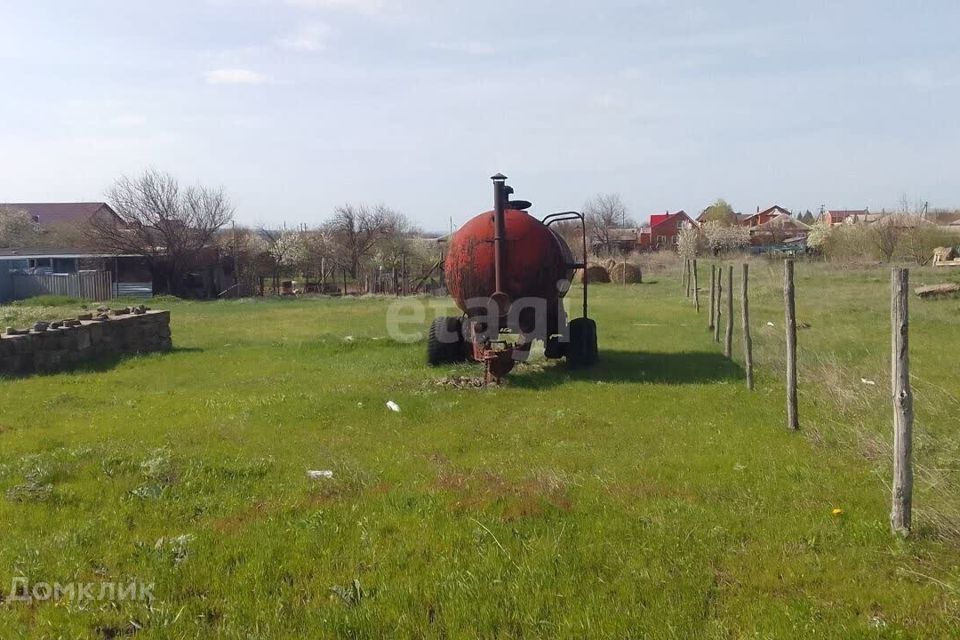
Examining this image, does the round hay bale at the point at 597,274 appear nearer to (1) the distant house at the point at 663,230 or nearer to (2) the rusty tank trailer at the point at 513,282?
(2) the rusty tank trailer at the point at 513,282

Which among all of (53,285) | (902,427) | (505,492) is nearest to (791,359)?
(902,427)

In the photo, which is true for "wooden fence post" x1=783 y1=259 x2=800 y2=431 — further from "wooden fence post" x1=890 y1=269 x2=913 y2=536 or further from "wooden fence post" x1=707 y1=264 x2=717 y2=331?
"wooden fence post" x1=707 y1=264 x2=717 y2=331

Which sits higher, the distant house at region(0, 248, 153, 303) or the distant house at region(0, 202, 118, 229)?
the distant house at region(0, 202, 118, 229)

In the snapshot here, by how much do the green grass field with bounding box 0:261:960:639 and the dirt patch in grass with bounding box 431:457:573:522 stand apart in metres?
0.04

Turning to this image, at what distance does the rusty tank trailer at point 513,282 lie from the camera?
12.9 metres

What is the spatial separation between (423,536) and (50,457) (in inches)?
175

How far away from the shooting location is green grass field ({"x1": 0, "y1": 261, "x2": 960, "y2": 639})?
4.17 meters

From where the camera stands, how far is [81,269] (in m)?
40.3

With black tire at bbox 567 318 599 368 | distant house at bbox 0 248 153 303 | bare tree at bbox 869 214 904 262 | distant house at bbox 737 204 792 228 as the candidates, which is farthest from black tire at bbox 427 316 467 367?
distant house at bbox 737 204 792 228

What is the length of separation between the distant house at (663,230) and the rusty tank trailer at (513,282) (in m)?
66.7

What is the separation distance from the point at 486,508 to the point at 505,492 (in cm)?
45

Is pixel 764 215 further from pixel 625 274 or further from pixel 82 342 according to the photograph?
pixel 82 342

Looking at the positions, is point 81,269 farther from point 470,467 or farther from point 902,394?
point 902,394

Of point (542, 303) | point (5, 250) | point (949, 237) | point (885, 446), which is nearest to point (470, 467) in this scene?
point (885, 446)
